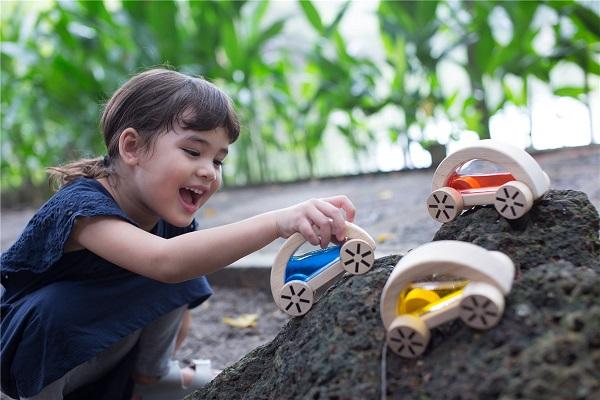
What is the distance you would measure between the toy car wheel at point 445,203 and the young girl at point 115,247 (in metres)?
0.36

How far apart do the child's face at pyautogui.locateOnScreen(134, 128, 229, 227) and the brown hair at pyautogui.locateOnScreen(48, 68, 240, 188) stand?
1.1 inches

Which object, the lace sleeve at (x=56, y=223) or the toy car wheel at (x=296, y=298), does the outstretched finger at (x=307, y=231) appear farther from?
the lace sleeve at (x=56, y=223)

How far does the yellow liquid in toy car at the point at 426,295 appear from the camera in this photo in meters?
0.98

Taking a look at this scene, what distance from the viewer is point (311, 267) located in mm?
1247

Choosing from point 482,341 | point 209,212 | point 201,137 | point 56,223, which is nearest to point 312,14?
point 209,212

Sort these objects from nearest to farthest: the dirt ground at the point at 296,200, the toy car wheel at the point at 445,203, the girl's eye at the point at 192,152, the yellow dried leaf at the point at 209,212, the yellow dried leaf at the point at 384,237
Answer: the toy car wheel at the point at 445,203
the girl's eye at the point at 192,152
the dirt ground at the point at 296,200
the yellow dried leaf at the point at 384,237
the yellow dried leaf at the point at 209,212

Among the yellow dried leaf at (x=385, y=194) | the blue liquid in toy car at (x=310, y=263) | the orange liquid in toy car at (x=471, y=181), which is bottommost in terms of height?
the yellow dried leaf at (x=385, y=194)

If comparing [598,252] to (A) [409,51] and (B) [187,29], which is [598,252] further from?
(B) [187,29]

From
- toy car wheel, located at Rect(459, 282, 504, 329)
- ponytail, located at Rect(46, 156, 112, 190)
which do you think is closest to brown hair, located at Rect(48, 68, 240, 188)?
ponytail, located at Rect(46, 156, 112, 190)

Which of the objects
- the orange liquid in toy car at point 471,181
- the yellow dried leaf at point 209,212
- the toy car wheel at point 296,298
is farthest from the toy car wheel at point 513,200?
the yellow dried leaf at point 209,212

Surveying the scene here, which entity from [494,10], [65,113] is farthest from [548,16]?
[65,113]

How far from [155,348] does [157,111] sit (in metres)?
0.67

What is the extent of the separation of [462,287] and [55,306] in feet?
3.07

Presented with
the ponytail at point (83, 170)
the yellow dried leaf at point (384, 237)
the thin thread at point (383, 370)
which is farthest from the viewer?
the yellow dried leaf at point (384, 237)
